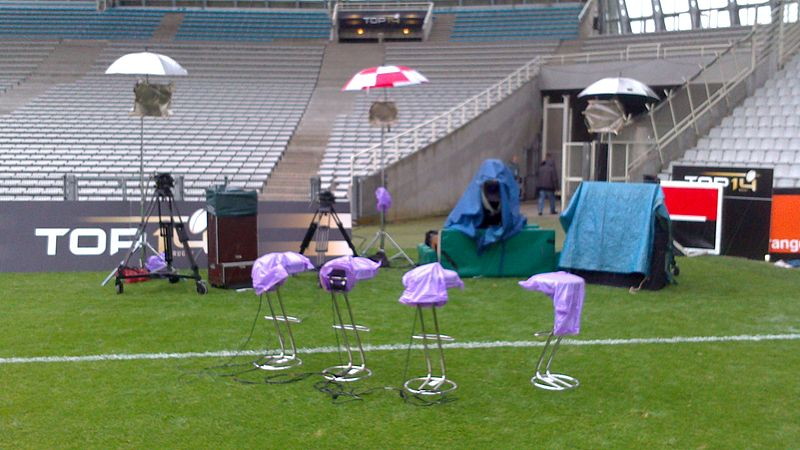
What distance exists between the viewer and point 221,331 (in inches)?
302

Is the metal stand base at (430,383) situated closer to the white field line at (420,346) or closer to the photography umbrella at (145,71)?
the white field line at (420,346)

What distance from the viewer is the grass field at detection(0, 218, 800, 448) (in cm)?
495

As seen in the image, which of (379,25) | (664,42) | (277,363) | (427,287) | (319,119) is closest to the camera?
(427,287)

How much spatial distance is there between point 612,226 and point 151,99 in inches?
239

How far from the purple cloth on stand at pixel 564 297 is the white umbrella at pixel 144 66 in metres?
6.16

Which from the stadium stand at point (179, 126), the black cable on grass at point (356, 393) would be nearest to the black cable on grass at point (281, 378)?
the black cable on grass at point (356, 393)

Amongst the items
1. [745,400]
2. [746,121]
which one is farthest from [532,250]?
[746,121]

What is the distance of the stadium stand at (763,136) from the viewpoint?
51.7 feet

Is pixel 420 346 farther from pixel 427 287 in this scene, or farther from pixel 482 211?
pixel 482 211

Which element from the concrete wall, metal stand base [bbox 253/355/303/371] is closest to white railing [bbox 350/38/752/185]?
the concrete wall

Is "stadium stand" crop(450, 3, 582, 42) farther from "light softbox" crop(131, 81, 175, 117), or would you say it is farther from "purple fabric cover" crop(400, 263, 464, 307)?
"purple fabric cover" crop(400, 263, 464, 307)

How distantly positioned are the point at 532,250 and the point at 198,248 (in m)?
4.50

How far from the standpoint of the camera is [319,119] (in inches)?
980

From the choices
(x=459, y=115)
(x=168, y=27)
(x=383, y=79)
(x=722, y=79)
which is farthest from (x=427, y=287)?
(x=168, y=27)
